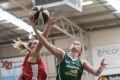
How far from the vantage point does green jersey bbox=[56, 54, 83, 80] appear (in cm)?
399

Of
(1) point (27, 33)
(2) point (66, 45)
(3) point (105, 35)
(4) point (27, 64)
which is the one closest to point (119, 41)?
(3) point (105, 35)

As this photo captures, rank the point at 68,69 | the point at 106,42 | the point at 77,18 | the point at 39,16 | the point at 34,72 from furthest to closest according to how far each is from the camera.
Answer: the point at 106,42
the point at 77,18
the point at 34,72
the point at 68,69
the point at 39,16

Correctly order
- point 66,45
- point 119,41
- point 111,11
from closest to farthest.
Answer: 1. point 111,11
2. point 119,41
3. point 66,45

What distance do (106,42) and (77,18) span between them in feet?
5.49

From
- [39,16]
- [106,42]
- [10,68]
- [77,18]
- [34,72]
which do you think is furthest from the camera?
[106,42]

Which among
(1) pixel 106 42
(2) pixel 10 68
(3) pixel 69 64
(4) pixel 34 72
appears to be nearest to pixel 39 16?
(3) pixel 69 64

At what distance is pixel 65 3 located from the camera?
272 inches

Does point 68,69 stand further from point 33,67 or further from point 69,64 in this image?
point 33,67

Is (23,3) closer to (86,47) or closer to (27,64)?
(86,47)

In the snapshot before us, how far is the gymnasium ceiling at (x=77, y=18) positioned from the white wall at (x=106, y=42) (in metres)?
0.27

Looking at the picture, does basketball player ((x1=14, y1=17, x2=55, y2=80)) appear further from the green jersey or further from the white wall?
the white wall

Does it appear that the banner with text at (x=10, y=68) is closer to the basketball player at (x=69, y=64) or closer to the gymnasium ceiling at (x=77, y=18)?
the gymnasium ceiling at (x=77, y=18)

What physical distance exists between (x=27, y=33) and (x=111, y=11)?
4259 millimetres

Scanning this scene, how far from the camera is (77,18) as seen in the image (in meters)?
13.7
